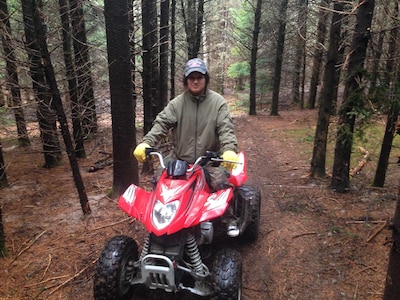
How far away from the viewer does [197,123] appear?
389 cm

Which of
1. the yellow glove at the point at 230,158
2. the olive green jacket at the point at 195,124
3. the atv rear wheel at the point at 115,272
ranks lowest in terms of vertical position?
the atv rear wheel at the point at 115,272

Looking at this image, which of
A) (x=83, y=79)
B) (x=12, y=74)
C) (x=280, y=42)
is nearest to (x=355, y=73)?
(x=12, y=74)

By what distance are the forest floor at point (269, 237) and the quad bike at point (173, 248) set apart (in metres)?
0.53

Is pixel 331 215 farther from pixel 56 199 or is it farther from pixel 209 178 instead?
pixel 56 199

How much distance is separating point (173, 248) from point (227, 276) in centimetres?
56

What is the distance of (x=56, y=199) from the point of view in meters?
5.85

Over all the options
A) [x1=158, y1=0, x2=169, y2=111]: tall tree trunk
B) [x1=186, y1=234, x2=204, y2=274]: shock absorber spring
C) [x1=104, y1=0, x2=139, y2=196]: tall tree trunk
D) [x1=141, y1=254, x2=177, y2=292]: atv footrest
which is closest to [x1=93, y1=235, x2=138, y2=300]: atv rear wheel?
[x1=141, y1=254, x2=177, y2=292]: atv footrest

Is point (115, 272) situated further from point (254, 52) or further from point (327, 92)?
point (254, 52)

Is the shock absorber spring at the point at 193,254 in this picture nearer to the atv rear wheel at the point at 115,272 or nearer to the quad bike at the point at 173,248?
the quad bike at the point at 173,248

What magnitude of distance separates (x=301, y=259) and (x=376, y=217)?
1.49m

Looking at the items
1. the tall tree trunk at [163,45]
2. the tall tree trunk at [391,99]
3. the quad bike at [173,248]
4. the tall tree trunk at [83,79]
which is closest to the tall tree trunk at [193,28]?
the tall tree trunk at [163,45]

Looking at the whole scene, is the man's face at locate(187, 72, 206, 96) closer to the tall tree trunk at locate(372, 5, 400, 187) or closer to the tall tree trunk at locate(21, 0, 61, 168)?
the tall tree trunk at locate(21, 0, 61, 168)

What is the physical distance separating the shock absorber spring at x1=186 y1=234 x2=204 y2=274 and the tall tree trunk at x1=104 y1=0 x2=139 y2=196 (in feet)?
8.75

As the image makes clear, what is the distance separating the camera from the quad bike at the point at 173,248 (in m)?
2.79
